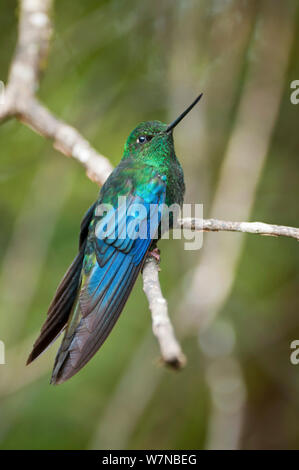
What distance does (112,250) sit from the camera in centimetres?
328

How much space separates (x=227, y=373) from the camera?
420cm

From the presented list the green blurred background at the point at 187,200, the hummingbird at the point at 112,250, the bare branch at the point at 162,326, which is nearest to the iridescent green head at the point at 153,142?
the hummingbird at the point at 112,250

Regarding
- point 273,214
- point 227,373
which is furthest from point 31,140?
point 227,373

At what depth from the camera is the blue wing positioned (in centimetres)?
273

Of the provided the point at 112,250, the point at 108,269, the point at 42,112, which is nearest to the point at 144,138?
the point at 42,112

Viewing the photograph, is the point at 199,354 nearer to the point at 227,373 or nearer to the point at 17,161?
the point at 227,373

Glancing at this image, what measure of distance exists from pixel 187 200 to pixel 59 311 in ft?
5.28

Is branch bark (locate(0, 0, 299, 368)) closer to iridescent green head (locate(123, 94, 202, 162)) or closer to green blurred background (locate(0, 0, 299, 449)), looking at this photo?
iridescent green head (locate(123, 94, 202, 162))

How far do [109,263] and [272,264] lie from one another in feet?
6.92

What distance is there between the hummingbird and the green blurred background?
0.74 meters

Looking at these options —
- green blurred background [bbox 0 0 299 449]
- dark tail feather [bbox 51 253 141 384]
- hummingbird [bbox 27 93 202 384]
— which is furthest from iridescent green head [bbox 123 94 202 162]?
dark tail feather [bbox 51 253 141 384]

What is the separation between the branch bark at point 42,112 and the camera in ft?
9.11

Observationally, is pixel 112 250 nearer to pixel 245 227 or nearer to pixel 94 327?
pixel 94 327

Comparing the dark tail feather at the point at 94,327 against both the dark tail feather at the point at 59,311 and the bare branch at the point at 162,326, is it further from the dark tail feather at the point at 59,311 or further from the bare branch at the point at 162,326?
the bare branch at the point at 162,326
